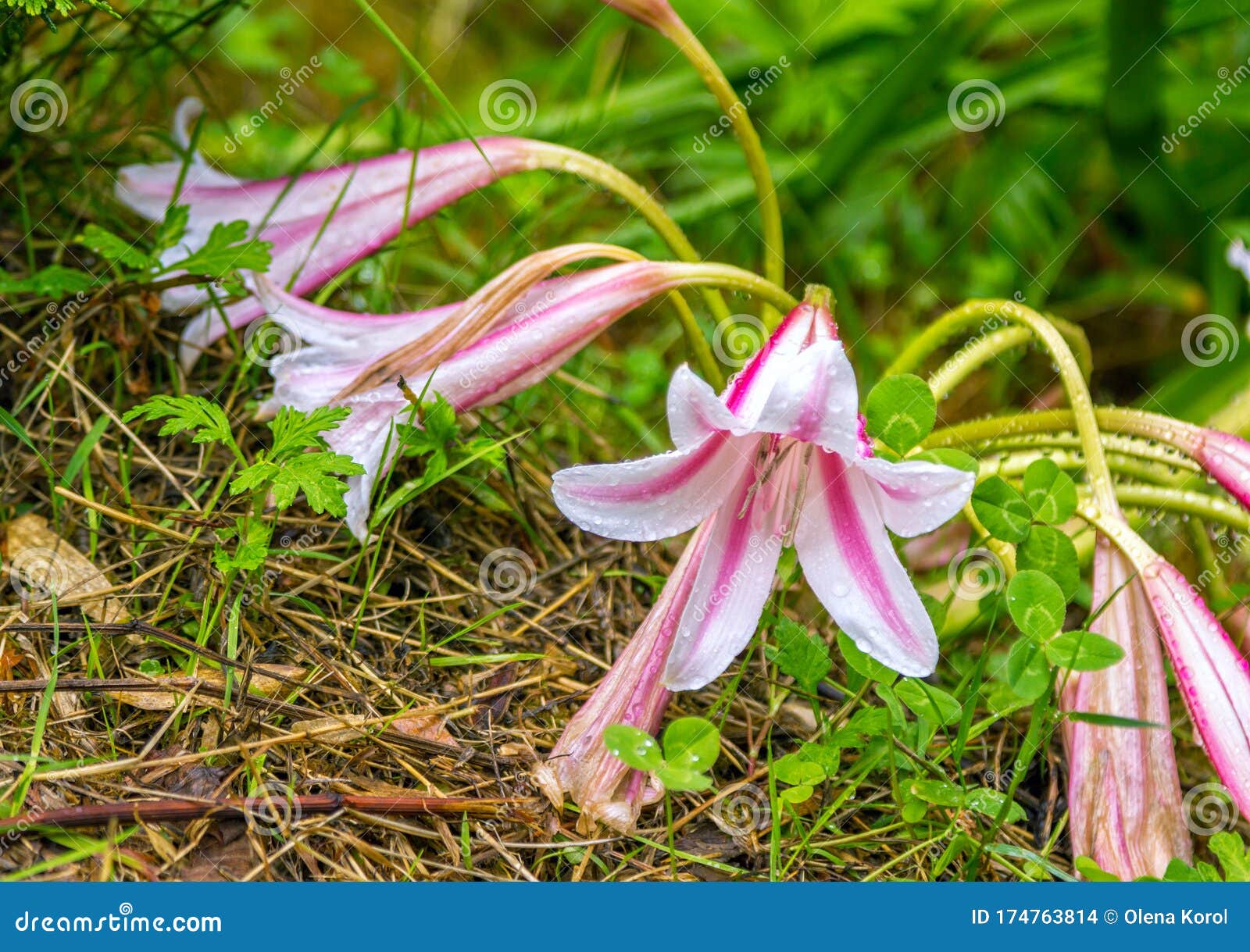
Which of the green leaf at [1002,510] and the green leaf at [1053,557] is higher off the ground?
the green leaf at [1002,510]

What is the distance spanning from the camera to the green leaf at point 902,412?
5.51 feet

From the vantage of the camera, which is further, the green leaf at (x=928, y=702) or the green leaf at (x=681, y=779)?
the green leaf at (x=928, y=702)

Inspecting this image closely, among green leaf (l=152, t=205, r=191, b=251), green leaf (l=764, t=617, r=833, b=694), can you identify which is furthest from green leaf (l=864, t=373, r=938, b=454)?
green leaf (l=152, t=205, r=191, b=251)

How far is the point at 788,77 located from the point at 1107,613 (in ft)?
6.37

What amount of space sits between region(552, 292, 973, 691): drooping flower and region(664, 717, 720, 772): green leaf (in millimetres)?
57

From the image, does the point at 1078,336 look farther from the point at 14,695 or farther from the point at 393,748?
the point at 14,695

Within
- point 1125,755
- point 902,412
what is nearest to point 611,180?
point 902,412

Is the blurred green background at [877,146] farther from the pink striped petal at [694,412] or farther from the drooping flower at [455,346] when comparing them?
the pink striped petal at [694,412]

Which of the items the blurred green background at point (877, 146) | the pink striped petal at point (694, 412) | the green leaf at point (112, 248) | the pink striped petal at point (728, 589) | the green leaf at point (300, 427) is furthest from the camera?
the blurred green background at point (877, 146)

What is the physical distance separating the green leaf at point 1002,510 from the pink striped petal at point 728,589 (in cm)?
34

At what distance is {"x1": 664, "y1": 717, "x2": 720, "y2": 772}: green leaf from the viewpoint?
1.50 m

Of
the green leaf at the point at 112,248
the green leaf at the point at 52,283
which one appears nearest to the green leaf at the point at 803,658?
the green leaf at the point at 112,248

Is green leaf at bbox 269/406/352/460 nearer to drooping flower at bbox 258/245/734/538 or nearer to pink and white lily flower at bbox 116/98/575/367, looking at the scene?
drooping flower at bbox 258/245/734/538

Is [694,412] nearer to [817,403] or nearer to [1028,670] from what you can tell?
[817,403]
